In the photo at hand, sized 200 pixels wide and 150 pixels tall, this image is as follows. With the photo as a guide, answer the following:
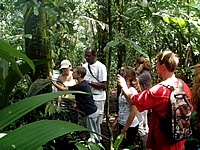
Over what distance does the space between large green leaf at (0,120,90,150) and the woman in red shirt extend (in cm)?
184

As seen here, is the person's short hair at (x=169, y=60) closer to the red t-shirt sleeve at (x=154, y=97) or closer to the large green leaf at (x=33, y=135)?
the red t-shirt sleeve at (x=154, y=97)

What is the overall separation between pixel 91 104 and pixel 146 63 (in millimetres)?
1317

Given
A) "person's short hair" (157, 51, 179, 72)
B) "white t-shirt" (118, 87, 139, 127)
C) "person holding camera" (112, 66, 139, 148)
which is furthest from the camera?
"white t-shirt" (118, 87, 139, 127)

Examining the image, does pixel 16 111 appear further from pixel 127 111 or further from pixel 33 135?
pixel 127 111

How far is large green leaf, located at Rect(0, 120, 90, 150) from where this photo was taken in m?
0.62

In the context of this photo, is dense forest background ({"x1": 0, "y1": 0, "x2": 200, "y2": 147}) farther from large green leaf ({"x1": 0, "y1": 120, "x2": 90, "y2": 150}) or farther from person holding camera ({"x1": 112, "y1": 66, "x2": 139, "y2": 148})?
person holding camera ({"x1": 112, "y1": 66, "x2": 139, "y2": 148})

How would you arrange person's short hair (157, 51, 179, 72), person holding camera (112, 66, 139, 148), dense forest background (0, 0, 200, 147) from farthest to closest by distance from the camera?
person holding camera (112, 66, 139, 148), person's short hair (157, 51, 179, 72), dense forest background (0, 0, 200, 147)

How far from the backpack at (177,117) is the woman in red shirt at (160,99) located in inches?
1.6

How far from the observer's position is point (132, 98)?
2.61 m

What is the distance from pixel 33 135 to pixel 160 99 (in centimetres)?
190

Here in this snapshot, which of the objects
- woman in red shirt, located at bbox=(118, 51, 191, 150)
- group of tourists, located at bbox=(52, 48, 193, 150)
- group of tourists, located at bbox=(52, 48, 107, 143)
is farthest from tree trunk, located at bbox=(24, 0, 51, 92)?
group of tourists, located at bbox=(52, 48, 107, 143)

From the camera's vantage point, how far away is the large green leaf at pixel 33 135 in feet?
2.03

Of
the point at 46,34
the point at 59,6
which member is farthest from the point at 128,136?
the point at 59,6

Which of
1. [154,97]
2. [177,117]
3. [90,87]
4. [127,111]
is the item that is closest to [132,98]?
[154,97]
